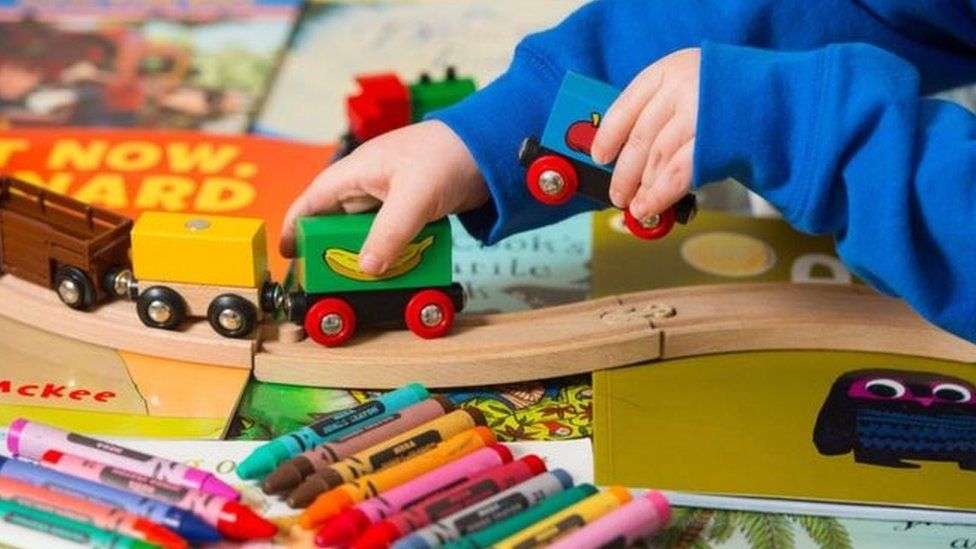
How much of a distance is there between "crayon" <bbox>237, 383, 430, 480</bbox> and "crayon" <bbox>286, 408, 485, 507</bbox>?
0.08 feet

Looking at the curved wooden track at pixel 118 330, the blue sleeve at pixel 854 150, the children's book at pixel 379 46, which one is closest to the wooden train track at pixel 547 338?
the curved wooden track at pixel 118 330

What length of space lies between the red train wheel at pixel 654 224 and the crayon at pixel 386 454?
0.42ft

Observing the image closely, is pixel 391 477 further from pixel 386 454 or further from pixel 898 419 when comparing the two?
pixel 898 419

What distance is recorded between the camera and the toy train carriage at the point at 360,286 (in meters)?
0.76

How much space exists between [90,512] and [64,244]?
23 cm

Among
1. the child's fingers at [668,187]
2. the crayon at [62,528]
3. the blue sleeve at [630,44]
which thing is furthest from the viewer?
the blue sleeve at [630,44]

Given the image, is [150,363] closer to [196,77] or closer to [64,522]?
[64,522]

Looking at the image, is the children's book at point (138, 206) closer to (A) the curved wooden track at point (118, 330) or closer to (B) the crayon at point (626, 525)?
(A) the curved wooden track at point (118, 330)

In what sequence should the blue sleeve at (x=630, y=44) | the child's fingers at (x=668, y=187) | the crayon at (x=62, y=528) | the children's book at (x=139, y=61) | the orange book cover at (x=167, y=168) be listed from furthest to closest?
1. the children's book at (x=139, y=61)
2. the orange book cover at (x=167, y=168)
3. the blue sleeve at (x=630, y=44)
4. the child's fingers at (x=668, y=187)
5. the crayon at (x=62, y=528)

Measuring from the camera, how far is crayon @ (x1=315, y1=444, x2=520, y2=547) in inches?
24.1

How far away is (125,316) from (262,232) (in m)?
0.09

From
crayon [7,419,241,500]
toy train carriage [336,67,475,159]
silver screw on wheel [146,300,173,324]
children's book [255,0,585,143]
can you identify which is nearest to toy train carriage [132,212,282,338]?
silver screw on wheel [146,300,173,324]

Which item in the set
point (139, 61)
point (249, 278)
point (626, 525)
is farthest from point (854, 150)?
point (139, 61)

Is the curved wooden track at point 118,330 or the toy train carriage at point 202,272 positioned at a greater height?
the toy train carriage at point 202,272
